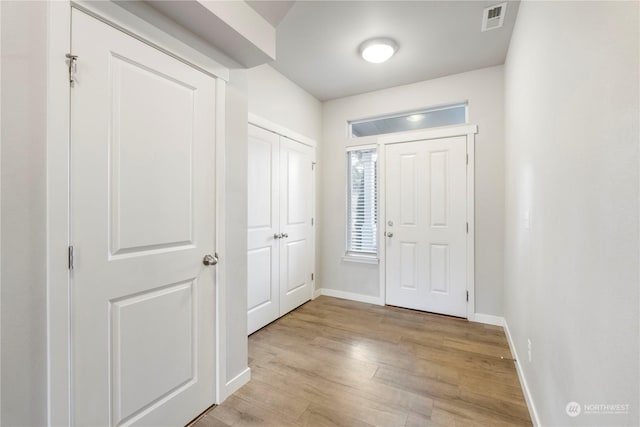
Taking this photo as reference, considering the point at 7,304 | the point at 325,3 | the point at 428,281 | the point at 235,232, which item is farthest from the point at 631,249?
the point at 428,281

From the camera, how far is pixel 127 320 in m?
1.30

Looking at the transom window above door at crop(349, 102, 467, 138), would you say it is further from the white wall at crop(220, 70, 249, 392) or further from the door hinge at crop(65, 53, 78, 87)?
the door hinge at crop(65, 53, 78, 87)

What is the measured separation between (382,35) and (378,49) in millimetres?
118

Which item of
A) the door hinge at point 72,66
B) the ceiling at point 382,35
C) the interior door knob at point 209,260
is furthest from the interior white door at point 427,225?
the door hinge at point 72,66

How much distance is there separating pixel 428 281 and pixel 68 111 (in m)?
3.32

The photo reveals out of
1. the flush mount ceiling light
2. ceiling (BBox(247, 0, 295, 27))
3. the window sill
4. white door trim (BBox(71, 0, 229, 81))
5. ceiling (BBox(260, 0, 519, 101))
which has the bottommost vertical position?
the window sill

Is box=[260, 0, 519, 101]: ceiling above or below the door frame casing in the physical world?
above

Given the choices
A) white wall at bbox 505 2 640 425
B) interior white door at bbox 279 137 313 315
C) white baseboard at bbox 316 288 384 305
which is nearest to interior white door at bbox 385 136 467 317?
white baseboard at bbox 316 288 384 305

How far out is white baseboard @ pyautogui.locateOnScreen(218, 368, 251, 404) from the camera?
1762mm

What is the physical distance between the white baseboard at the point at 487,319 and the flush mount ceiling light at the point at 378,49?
2.80 meters

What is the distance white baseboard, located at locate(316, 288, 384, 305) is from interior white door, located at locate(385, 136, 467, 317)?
16cm

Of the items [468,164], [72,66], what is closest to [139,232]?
[72,66]

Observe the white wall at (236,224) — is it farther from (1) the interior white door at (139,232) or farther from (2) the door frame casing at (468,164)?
(2) the door frame casing at (468,164)

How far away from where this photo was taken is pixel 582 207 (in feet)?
3.15
